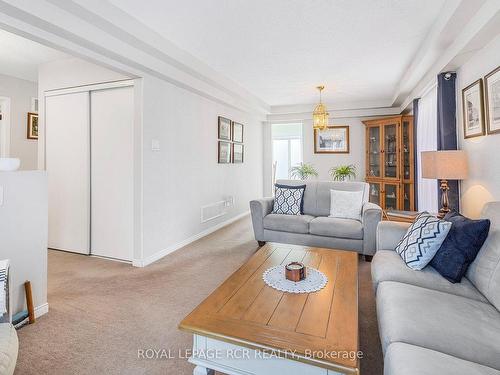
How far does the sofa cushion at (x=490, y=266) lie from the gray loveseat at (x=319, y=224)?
4.81 ft

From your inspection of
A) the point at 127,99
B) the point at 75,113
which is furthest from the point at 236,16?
the point at 75,113

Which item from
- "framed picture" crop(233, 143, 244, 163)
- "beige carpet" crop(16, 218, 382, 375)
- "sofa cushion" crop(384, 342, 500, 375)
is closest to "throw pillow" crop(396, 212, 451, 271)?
"beige carpet" crop(16, 218, 382, 375)

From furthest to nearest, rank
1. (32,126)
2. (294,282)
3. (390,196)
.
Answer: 1. (390,196)
2. (32,126)
3. (294,282)

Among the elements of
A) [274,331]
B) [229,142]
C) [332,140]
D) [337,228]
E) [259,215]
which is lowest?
[274,331]

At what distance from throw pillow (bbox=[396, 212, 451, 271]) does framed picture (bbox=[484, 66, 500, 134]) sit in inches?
38.4

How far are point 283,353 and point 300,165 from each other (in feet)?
19.3

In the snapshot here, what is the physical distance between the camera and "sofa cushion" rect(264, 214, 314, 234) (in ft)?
11.6

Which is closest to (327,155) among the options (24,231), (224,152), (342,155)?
(342,155)

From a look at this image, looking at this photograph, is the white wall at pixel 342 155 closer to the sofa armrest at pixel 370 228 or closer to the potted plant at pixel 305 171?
the potted plant at pixel 305 171

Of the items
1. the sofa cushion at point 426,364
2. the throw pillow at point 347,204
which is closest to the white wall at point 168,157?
the throw pillow at point 347,204

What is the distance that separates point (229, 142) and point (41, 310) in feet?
12.2

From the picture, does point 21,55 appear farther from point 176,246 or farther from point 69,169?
point 176,246

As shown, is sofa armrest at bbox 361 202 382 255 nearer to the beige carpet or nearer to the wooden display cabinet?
the beige carpet

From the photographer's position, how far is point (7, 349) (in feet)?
3.91
